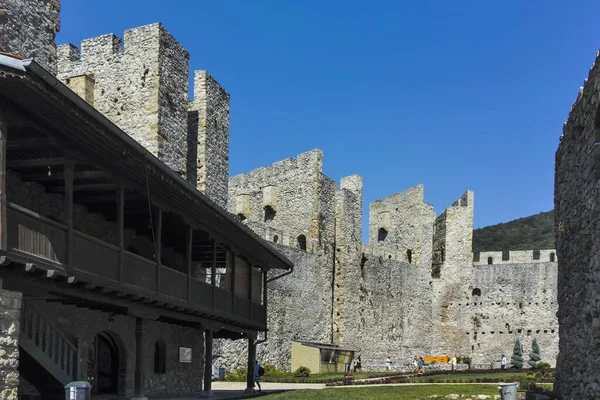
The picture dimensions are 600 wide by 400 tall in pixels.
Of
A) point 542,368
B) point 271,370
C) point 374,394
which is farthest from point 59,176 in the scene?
point 542,368

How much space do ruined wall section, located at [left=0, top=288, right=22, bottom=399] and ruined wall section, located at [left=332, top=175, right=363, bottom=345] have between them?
34.8m

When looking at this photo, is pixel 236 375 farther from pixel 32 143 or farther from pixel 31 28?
pixel 32 143

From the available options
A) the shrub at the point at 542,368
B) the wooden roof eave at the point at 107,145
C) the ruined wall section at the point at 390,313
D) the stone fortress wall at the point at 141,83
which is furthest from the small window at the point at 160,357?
the ruined wall section at the point at 390,313

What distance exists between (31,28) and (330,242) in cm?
3000

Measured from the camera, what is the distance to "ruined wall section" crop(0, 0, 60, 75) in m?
18.7

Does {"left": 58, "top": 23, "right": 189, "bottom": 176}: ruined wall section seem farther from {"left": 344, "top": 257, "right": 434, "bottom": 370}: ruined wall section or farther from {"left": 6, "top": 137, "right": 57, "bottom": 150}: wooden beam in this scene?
{"left": 344, "top": 257, "right": 434, "bottom": 370}: ruined wall section

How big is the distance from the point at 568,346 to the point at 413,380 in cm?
1681

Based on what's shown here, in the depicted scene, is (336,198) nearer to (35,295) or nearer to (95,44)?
(95,44)

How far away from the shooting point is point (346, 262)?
157 ft

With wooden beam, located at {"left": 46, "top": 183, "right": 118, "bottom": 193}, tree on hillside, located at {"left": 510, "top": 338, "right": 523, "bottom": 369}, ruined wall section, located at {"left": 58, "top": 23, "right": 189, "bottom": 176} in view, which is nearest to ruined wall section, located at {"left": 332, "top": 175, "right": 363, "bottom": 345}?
tree on hillside, located at {"left": 510, "top": 338, "right": 523, "bottom": 369}

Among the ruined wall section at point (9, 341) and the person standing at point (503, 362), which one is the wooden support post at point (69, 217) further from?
the person standing at point (503, 362)

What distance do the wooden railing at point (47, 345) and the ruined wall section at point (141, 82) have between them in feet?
42.2

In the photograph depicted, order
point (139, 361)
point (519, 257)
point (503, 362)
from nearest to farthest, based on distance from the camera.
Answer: point (139, 361)
point (503, 362)
point (519, 257)

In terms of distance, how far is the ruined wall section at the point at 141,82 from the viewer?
28000mm
